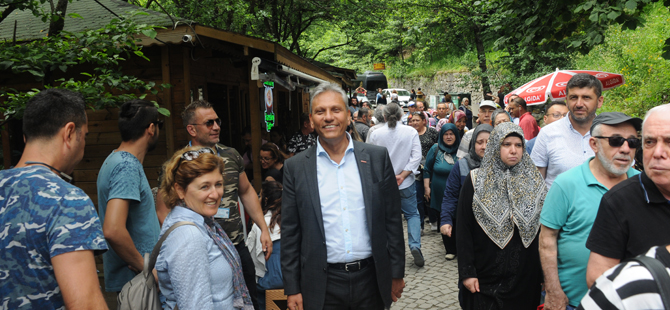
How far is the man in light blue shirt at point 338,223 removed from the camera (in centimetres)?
276

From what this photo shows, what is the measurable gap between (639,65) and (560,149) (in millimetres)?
14003

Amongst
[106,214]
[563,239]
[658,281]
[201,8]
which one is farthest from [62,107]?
[201,8]

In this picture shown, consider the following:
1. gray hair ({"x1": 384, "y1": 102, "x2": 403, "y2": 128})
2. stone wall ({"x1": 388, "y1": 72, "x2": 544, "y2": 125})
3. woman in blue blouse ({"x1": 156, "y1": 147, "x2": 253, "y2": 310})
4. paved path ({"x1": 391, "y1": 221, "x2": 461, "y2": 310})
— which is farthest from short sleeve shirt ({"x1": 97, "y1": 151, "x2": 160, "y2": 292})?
stone wall ({"x1": 388, "y1": 72, "x2": 544, "y2": 125})

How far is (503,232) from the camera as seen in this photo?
3258 mm

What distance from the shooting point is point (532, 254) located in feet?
10.8

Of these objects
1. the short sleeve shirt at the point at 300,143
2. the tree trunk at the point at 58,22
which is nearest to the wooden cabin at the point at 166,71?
the short sleeve shirt at the point at 300,143

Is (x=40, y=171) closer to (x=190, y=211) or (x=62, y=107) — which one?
(x=62, y=107)

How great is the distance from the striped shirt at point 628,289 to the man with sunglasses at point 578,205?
1505 mm

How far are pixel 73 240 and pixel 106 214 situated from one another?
3.50 ft

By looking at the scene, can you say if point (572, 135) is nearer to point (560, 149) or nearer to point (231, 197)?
point (560, 149)

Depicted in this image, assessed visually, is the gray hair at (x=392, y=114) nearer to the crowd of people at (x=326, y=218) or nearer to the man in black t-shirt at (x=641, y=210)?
the crowd of people at (x=326, y=218)

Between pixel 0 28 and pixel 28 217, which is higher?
pixel 0 28

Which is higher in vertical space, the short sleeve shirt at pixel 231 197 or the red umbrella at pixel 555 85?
the red umbrella at pixel 555 85

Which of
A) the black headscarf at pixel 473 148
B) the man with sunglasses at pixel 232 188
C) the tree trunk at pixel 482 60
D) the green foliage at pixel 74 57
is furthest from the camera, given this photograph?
the tree trunk at pixel 482 60
